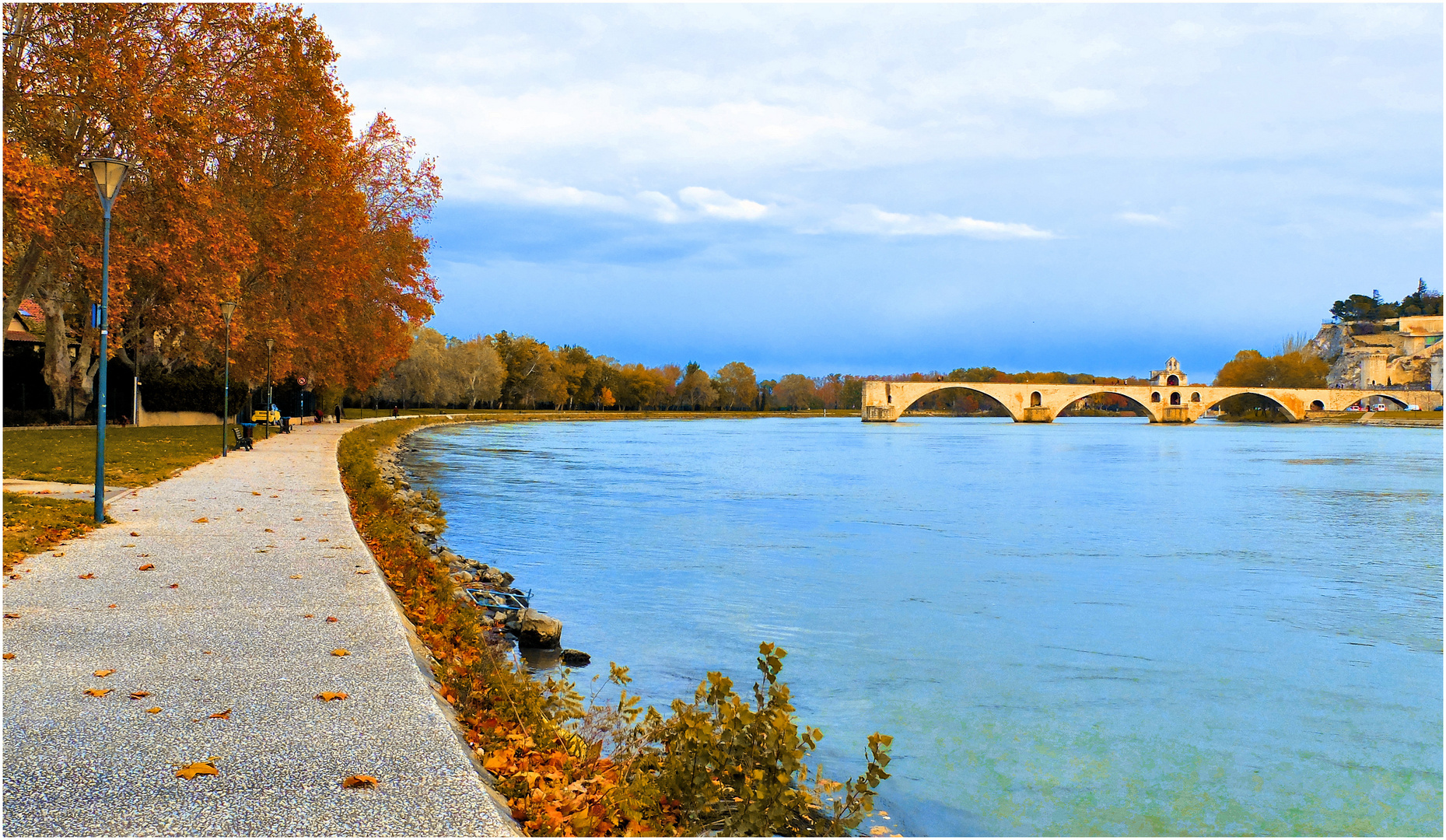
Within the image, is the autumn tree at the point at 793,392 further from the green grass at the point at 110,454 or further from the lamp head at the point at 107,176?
the lamp head at the point at 107,176

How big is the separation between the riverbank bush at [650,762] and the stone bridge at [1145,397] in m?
88.5

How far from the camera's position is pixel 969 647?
9.69m

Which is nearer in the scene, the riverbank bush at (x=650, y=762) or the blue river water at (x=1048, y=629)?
the riverbank bush at (x=650, y=762)

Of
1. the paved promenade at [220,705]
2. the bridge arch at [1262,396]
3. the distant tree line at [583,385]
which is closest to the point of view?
the paved promenade at [220,705]

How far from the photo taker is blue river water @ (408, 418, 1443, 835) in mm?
6367

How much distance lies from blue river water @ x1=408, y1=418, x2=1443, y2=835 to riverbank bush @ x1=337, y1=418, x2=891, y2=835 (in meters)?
1.45

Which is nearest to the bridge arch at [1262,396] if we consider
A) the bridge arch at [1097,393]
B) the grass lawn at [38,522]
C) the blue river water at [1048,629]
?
the bridge arch at [1097,393]

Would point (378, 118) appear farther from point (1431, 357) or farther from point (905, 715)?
point (1431, 357)

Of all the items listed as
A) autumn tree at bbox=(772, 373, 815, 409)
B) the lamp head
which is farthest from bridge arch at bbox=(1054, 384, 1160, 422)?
the lamp head

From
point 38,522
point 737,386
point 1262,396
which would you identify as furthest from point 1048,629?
point 737,386

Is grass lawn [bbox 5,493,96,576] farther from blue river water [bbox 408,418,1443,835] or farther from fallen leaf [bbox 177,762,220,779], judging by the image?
fallen leaf [bbox 177,762,220,779]

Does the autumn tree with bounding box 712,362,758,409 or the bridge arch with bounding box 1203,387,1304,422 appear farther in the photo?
the autumn tree with bounding box 712,362,758,409

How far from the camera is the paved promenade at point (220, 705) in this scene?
342cm

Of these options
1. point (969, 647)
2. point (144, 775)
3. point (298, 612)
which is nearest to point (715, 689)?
point (144, 775)
